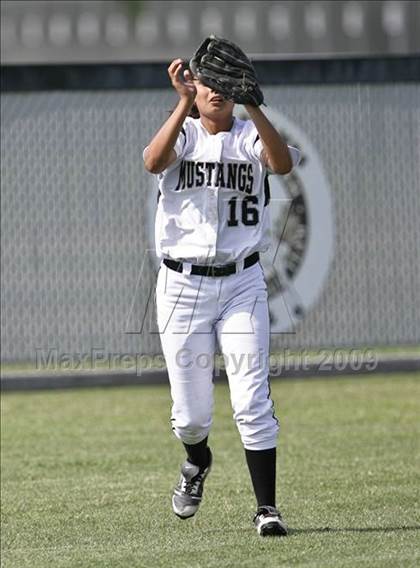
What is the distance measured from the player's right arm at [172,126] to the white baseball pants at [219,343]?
523mm

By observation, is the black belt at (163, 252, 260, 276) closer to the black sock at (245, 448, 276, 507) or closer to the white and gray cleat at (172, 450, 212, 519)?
the black sock at (245, 448, 276, 507)

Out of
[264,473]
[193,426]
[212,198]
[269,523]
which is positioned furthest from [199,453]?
[212,198]

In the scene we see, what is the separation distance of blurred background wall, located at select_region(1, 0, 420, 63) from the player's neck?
20.7ft

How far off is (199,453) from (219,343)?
605 mm

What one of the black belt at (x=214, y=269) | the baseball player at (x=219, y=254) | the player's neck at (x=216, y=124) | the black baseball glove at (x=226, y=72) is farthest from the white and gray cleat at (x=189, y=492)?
the black baseball glove at (x=226, y=72)

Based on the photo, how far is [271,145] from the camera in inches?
244

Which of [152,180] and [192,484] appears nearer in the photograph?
[192,484]

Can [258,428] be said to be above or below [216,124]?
below

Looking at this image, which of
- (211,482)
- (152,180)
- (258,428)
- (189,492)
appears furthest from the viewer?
(152,180)

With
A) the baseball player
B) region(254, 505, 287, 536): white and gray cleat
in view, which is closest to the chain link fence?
the baseball player

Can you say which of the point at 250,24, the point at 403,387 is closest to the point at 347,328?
the point at 403,387

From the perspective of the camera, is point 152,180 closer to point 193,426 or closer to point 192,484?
point 192,484

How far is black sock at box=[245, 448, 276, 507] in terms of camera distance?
6324 mm

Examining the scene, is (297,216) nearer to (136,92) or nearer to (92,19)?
(136,92)
